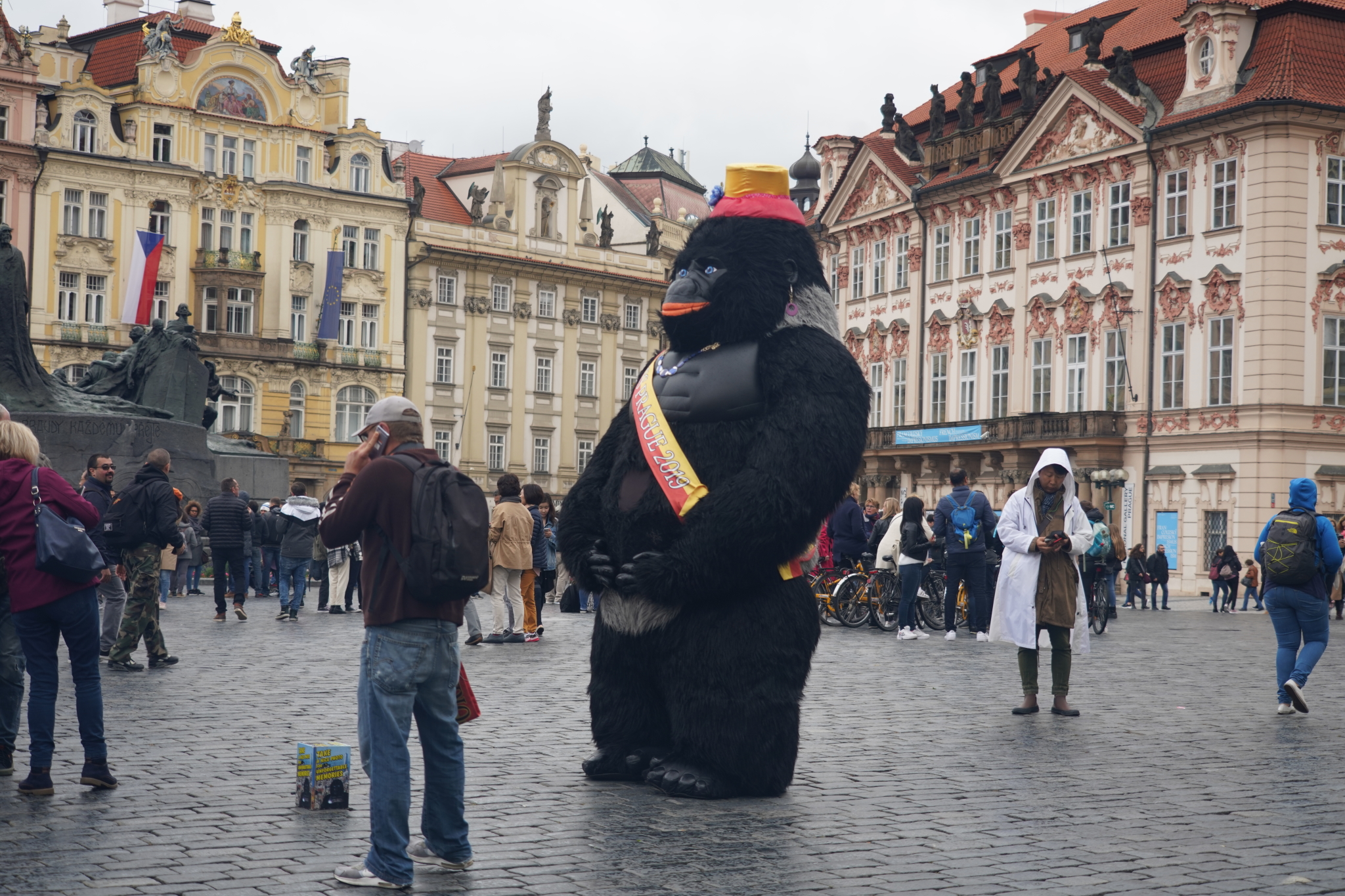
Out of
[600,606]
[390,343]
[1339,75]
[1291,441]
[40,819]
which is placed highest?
[1339,75]

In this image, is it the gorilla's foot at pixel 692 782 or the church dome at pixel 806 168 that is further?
the church dome at pixel 806 168

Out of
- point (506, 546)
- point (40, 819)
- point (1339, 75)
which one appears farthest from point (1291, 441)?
point (40, 819)

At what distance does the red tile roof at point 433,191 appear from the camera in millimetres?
57969

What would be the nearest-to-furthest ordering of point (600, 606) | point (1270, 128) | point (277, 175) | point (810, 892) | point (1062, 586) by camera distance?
1. point (810, 892)
2. point (600, 606)
3. point (1062, 586)
4. point (1270, 128)
5. point (277, 175)

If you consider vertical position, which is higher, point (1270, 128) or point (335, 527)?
point (1270, 128)

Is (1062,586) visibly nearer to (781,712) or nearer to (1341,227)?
(781,712)

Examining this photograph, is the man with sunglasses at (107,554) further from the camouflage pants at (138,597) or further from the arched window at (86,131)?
the arched window at (86,131)

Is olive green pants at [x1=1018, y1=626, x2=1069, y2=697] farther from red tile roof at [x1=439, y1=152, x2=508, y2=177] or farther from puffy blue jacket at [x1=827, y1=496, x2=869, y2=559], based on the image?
red tile roof at [x1=439, y1=152, x2=508, y2=177]

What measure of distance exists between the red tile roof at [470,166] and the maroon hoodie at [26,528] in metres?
53.3

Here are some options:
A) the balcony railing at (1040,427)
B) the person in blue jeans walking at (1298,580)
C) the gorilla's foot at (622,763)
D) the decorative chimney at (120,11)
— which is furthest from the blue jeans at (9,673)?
the decorative chimney at (120,11)

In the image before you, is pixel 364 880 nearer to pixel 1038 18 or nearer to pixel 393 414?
pixel 393 414

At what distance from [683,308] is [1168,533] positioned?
1205 inches

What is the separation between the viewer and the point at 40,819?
20.9 feet

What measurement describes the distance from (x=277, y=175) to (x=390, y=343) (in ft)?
21.7
